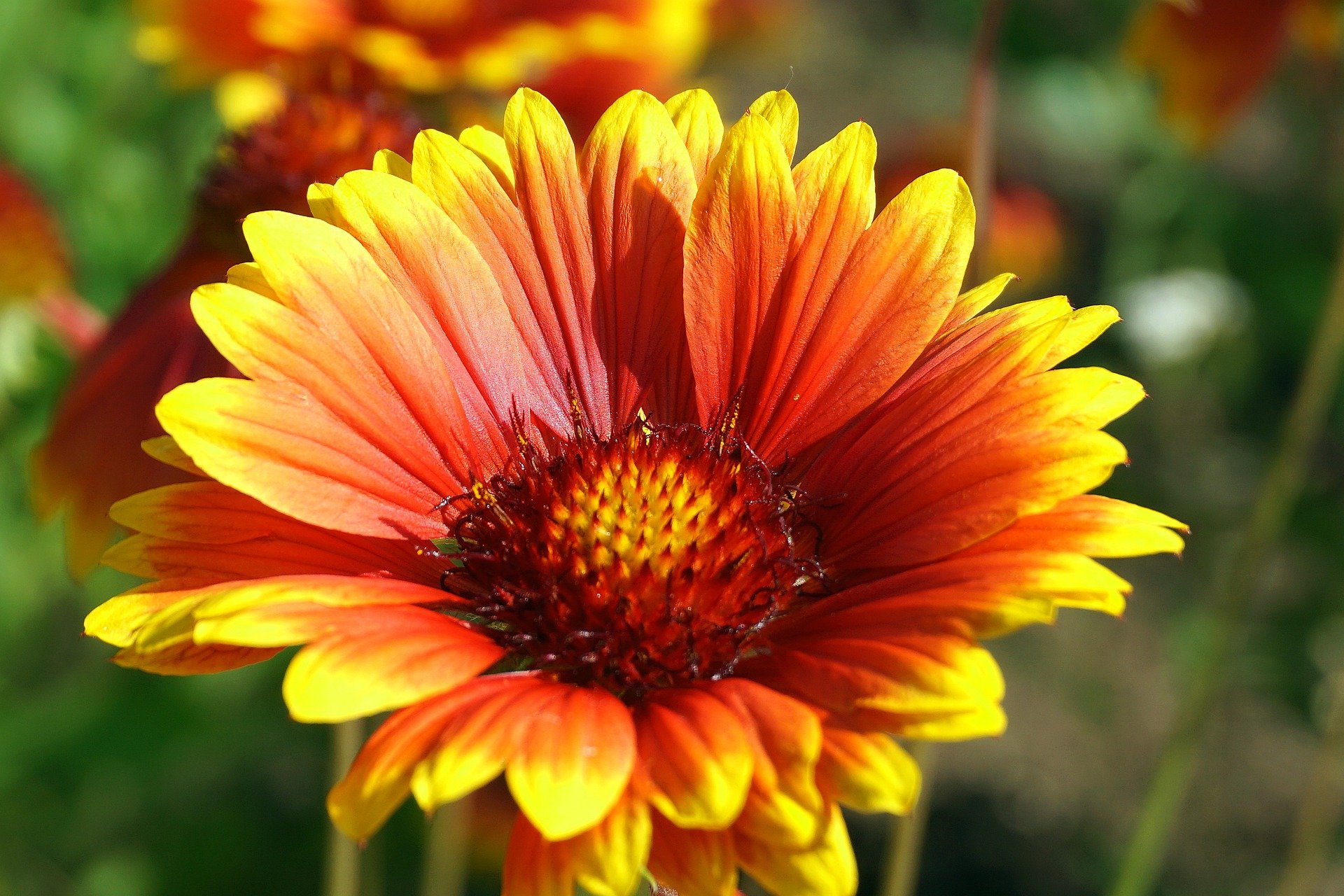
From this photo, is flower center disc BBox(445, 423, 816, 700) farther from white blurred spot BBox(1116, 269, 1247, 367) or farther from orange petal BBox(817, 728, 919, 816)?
white blurred spot BBox(1116, 269, 1247, 367)

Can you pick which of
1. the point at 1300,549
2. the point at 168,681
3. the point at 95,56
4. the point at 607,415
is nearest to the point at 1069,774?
the point at 1300,549

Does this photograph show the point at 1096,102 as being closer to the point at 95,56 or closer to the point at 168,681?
the point at 95,56

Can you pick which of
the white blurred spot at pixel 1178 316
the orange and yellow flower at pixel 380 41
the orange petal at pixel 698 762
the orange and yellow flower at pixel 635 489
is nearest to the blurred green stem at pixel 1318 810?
the white blurred spot at pixel 1178 316

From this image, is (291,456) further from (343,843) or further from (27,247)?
(27,247)

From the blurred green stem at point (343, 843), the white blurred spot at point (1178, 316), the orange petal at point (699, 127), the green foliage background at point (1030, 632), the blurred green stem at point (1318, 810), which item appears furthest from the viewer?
the white blurred spot at point (1178, 316)

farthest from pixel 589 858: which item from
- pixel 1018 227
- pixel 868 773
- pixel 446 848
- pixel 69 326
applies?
pixel 1018 227

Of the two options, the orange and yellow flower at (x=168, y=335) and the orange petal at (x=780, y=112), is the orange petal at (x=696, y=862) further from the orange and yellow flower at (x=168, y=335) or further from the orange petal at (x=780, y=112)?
the orange and yellow flower at (x=168, y=335)
